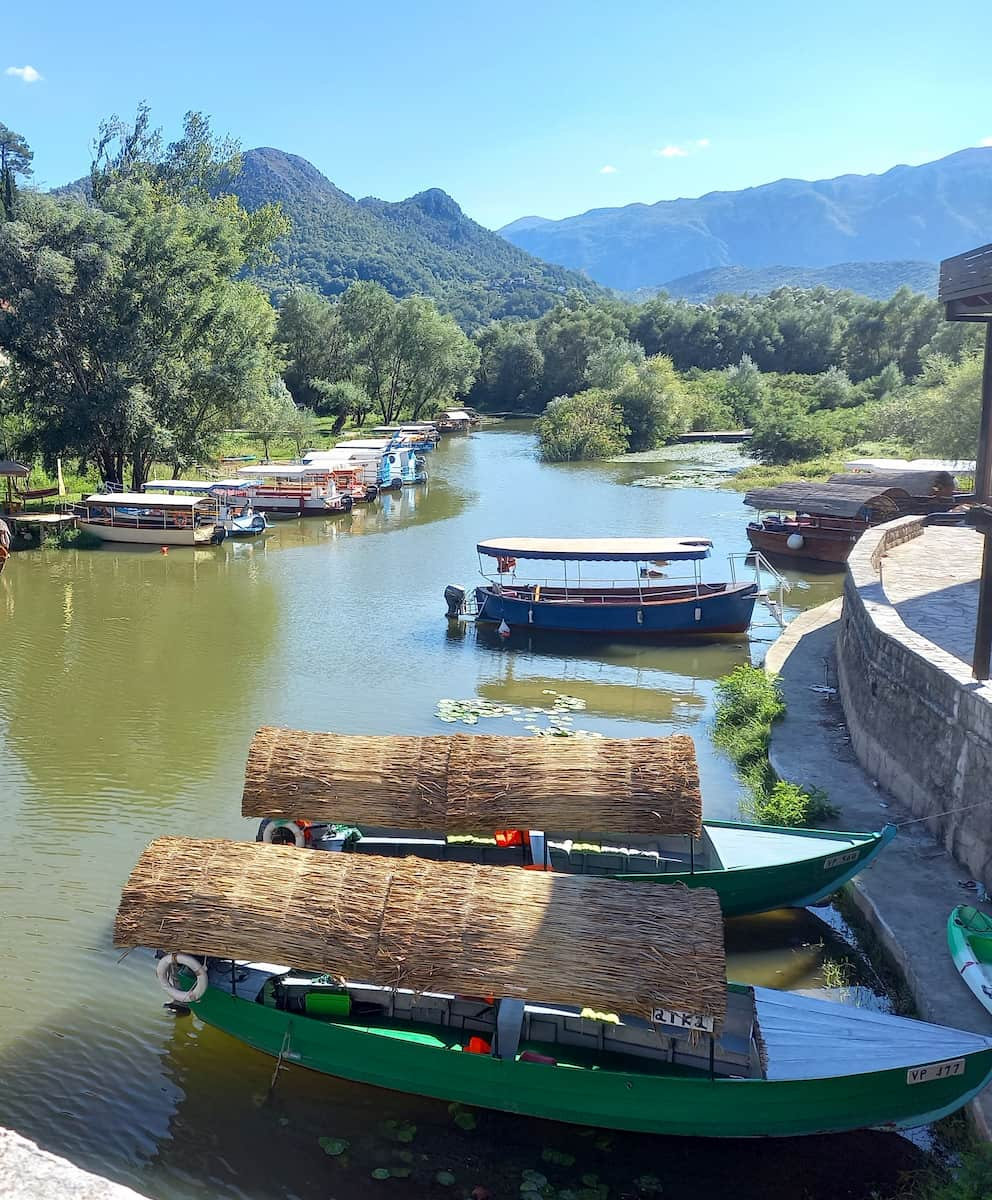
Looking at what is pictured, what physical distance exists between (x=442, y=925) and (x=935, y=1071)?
13.5ft

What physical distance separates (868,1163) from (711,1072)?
159 cm

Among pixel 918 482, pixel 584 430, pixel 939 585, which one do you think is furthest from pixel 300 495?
pixel 939 585

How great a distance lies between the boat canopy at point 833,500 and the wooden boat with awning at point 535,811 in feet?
68.7

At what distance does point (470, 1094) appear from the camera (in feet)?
29.4

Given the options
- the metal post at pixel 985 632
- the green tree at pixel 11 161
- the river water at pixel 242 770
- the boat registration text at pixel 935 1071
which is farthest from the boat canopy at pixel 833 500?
the green tree at pixel 11 161

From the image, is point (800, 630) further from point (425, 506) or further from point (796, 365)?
point (796, 365)

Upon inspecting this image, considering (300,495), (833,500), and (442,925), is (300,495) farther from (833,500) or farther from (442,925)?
(442,925)

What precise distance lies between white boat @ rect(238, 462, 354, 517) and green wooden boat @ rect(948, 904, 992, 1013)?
33.4m

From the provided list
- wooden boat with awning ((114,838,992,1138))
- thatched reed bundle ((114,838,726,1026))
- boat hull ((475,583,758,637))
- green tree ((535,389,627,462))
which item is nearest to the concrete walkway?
wooden boat with awning ((114,838,992,1138))

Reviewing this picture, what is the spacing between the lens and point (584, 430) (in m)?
62.0

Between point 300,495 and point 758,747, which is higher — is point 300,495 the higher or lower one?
the higher one

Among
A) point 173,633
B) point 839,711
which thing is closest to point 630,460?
point 173,633

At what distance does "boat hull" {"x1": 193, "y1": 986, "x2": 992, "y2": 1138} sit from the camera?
8422 mm

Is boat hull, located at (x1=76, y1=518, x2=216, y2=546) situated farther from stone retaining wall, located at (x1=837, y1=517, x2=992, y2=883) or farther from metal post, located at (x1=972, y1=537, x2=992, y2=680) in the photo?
metal post, located at (x1=972, y1=537, x2=992, y2=680)
